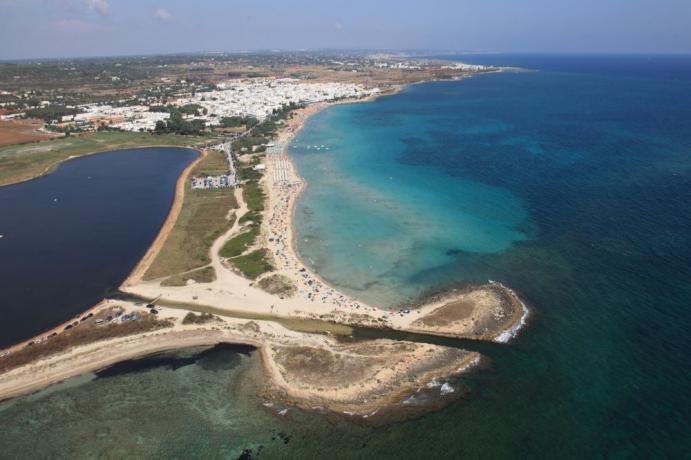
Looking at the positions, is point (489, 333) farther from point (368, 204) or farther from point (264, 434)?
point (368, 204)

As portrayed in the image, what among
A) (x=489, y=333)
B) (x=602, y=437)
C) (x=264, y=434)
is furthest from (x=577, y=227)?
(x=264, y=434)

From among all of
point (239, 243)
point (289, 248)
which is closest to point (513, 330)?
point (289, 248)

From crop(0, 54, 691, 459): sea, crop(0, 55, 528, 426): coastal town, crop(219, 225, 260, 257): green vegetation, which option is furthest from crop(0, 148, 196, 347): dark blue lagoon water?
crop(0, 54, 691, 459): sea

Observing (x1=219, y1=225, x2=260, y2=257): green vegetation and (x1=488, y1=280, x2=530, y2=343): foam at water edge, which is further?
(x1=219, y1=225, x2=260, y2=257): green vegetation

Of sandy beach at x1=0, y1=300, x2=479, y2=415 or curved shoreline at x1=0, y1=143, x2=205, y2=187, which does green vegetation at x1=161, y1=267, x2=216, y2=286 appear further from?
curved shoreline at x1=0, y1=143, x2=205, y2=187

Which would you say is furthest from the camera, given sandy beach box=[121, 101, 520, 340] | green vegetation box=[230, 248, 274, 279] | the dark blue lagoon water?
green vegetation box=[230, 248, 274, 279]

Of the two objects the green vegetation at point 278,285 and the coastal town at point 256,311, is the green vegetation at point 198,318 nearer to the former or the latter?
the coastal town at point 256,311

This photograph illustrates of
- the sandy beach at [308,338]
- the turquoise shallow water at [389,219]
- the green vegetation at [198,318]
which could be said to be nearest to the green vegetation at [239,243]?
the sandy beach at [308,338]
